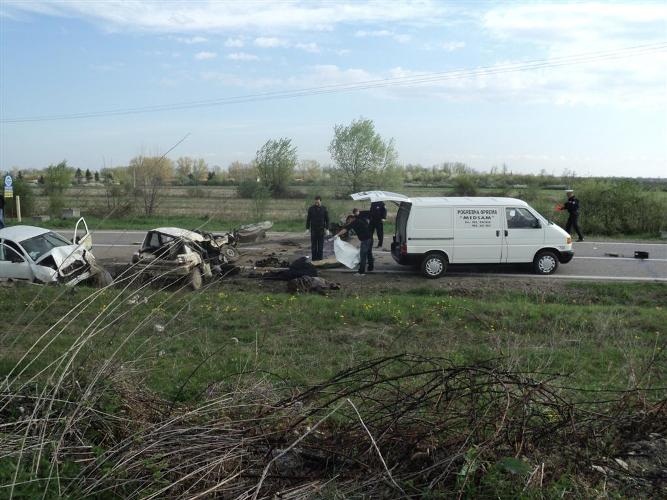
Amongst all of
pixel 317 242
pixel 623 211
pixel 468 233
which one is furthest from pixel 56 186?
pixel 623 211

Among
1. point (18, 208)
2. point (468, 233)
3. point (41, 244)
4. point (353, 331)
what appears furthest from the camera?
point (18, 208)

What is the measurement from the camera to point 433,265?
49.0 ft

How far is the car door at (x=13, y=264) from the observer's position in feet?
44.5

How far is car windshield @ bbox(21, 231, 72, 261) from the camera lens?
1384 centimetres

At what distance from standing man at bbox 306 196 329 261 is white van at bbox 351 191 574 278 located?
2.38 meters

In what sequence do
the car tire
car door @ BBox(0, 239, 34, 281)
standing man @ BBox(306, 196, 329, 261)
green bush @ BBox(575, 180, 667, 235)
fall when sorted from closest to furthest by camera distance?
car door @ BBox(0, 239, 34, 281), the car tire, standing man @ BBox(306, 196, 329, 261), green bush @ BBox(575, 180, 667, 235)

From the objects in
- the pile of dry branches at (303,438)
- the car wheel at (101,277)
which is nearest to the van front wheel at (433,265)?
the car wheel at (101,277)

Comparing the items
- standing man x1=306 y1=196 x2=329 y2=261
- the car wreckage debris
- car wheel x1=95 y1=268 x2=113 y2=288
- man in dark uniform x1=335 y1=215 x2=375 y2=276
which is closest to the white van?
man in dark uniform x1=335 y1=215 x2=375 y2=276

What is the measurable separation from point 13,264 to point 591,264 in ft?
51.1

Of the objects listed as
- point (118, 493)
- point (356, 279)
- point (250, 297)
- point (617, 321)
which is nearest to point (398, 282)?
point (356, 279)

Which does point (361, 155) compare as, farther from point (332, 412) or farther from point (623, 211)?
point (332, 412)

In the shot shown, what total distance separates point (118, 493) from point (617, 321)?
894cm

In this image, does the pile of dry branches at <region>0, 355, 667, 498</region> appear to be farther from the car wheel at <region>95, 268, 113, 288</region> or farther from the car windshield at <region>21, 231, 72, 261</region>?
the car windshield at <region>21, 231, 72, 261</region>

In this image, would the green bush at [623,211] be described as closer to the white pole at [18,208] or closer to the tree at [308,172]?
the tree at [308,172]
